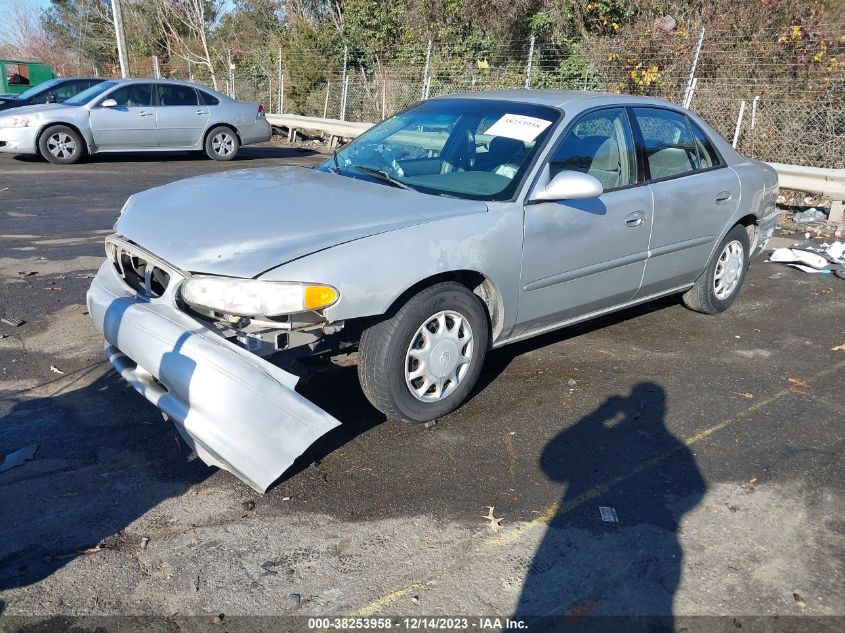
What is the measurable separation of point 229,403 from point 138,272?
1.20 m

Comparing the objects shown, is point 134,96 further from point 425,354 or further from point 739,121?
point 425,354

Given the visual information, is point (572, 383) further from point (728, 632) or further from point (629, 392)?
point (728, 632)

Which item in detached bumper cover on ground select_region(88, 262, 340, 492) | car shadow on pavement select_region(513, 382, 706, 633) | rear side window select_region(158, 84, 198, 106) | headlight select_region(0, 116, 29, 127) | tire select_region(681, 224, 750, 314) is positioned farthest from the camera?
rear side window select_region(158, 84, 198, 106)

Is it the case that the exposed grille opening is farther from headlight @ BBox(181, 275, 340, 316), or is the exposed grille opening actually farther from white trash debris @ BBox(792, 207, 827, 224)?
white trash debris @ BBox(792, 207, 827, 224)

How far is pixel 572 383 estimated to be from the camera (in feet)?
15.1

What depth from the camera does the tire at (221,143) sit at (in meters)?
14.2

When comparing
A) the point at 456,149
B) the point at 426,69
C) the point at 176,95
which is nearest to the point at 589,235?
the point at 456,149

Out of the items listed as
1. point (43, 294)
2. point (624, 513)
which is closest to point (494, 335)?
point (624, 513)

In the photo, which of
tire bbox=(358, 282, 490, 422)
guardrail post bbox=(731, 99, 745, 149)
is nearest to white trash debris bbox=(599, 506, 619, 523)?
tire bbox=(358, 282, 490, 422)

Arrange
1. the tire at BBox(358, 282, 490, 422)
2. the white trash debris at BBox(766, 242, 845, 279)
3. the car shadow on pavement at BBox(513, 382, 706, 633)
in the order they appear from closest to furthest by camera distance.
A: the car shadow on pavement at BBox(513, 382, 706, 633)
the tire at BBox(358, 282, 490, 422)
the white trash debris at BBox(766, 242, 845, 279)

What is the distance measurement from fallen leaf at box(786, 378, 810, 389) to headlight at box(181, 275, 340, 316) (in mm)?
3181

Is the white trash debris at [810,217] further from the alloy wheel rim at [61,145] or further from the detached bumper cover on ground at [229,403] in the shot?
the alloy wheel rim at [61,145]

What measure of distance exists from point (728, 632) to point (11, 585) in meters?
2.57

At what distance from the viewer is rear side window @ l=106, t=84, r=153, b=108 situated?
1307 centimetres
